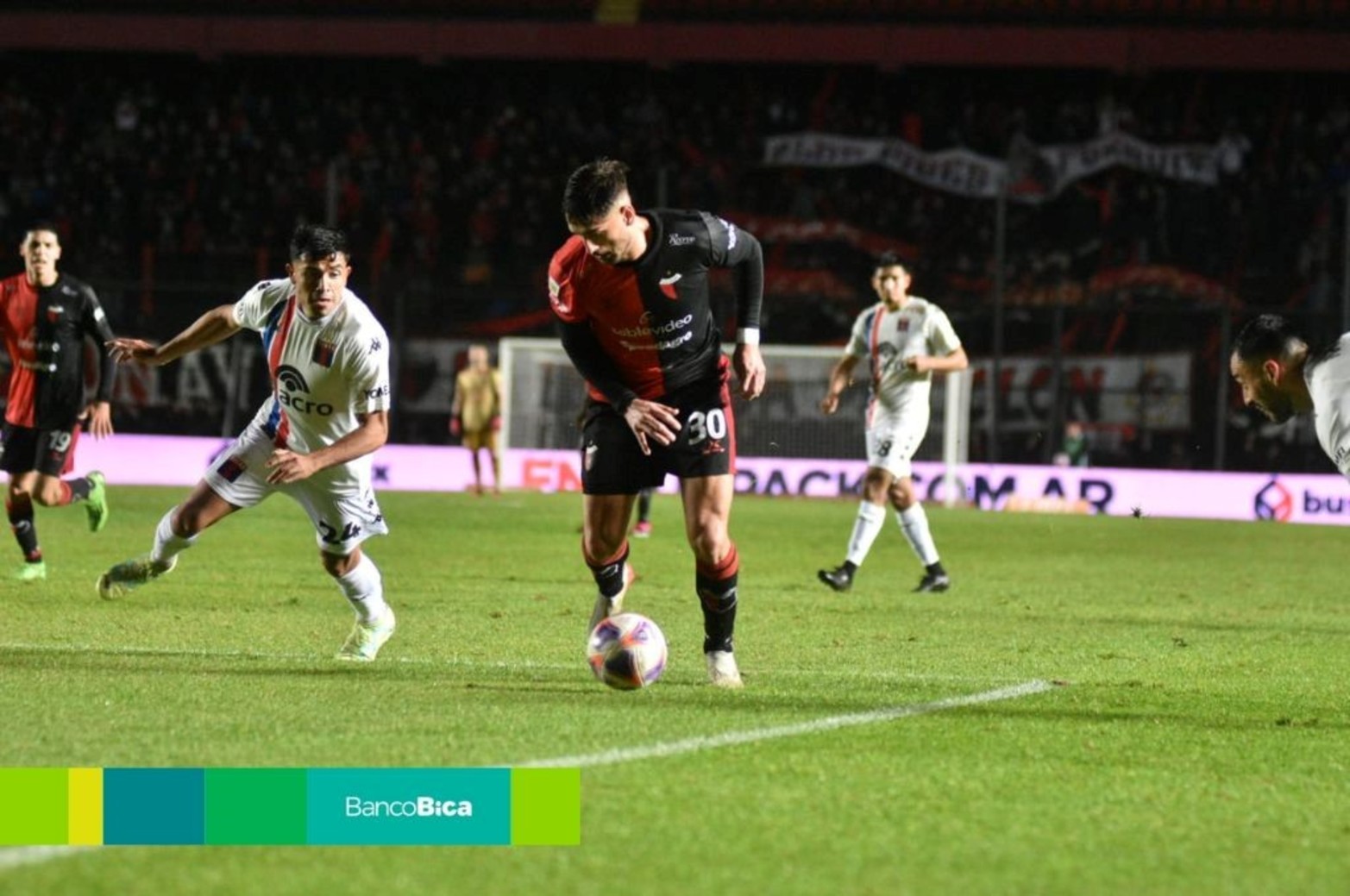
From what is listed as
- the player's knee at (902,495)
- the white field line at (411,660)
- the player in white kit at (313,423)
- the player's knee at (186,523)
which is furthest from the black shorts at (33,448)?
the player's knee at (902,495)

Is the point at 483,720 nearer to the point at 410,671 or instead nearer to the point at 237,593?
the point at 410,671

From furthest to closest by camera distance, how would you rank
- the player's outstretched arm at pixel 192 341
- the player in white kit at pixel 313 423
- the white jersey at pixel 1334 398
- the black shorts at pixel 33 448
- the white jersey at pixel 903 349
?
the white jersey at pixel 903 349
the black shorts at pixel 33 448
the player's outstretched arm at pixel 192 341
the player in white kit at pixel 313 423
the white jersey at pixel 1334 398

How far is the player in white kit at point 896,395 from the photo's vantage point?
46.2ft

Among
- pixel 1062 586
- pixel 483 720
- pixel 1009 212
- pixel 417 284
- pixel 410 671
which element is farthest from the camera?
pixel 1009 212

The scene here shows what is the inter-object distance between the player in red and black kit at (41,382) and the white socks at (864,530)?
5.19 metres

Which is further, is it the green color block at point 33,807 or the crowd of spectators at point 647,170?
the crowd of spectators at point 647,170

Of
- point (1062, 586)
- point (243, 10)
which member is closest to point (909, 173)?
point (243, 10)

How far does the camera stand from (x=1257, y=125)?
35.3 m

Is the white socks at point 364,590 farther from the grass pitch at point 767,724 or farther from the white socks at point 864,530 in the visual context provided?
the white socks at point 864,530

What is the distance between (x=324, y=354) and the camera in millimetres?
8602

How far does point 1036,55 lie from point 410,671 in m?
28.2

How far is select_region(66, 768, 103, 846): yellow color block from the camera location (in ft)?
15.9

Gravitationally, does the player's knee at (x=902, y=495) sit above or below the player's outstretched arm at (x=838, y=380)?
below

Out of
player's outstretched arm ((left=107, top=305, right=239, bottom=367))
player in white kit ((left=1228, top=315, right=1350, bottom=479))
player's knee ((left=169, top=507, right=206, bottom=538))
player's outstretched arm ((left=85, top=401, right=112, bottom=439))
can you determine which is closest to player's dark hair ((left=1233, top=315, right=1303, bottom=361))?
player in white kit ((left=1228, top=315, right=1350, bottom=479))
